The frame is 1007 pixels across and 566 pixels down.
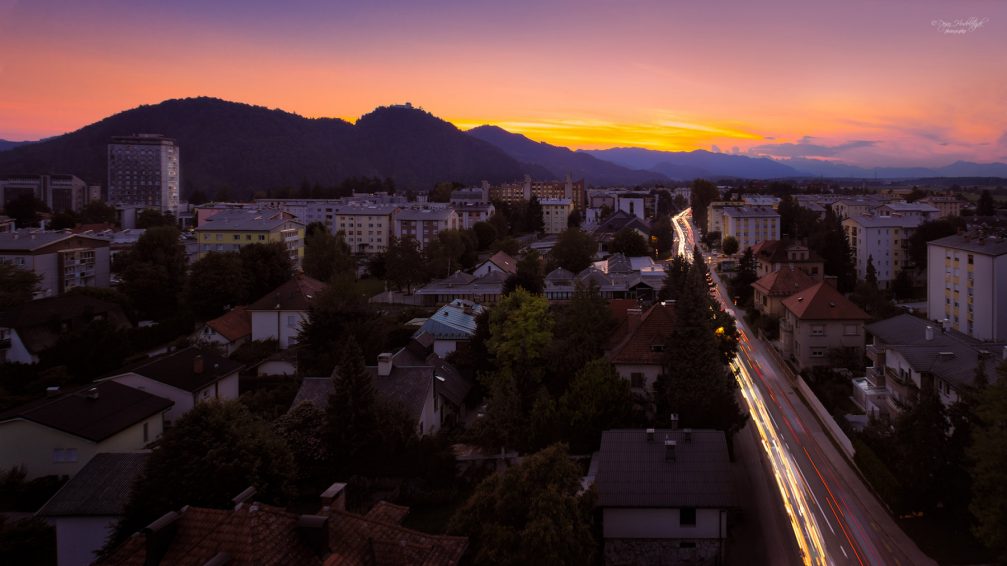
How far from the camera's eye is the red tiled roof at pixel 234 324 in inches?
1356

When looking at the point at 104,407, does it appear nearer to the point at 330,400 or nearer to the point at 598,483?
the point at 330,400

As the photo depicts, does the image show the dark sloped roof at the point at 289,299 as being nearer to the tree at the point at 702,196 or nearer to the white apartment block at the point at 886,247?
the white apartment block at the point at 886,247

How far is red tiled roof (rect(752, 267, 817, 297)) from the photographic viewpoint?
39.1 meters

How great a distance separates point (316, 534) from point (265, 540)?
620 mm

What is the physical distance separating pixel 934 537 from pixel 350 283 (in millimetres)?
26498

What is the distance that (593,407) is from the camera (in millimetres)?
20250

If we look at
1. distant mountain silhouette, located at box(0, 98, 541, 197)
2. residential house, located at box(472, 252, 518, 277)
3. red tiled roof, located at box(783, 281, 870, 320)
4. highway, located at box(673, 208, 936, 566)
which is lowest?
highway, located at box(673, 208, 936, 566)

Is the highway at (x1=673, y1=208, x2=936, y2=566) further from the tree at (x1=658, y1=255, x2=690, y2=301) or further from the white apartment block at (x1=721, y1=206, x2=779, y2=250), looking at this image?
the white apartment block at (x1=721, y1=206, x2=779, y2=250)

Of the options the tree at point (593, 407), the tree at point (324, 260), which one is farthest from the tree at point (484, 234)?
the tree at point (593, 407)

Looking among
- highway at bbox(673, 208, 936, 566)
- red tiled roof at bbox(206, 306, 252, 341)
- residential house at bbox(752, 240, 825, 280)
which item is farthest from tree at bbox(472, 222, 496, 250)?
highway at bbox(673, 208, 936, 566)

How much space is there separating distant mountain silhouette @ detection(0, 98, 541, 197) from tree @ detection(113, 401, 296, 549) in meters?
134

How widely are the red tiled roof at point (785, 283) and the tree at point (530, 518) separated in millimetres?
29472

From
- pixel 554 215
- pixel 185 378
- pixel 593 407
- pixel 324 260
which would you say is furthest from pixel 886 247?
pixel 185 378

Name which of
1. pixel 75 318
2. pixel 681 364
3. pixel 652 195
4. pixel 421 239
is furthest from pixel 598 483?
pixel 652 195
